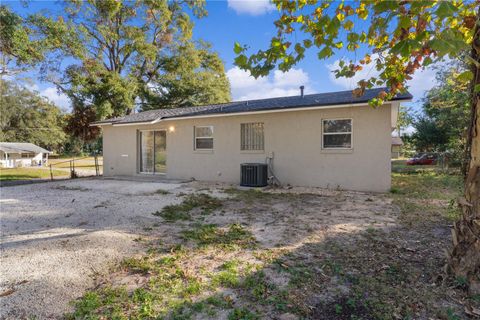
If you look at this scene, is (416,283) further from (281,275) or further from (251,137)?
(251,137)

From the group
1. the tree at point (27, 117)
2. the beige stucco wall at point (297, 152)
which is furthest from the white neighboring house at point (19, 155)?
the beige stucco wall at point (297, 152)

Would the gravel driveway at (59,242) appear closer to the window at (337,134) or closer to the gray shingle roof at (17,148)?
the window at (337,134)

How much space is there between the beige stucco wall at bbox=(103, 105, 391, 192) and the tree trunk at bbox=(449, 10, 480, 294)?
569cm

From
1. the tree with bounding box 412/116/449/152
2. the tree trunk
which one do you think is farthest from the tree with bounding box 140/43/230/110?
the tree trunk

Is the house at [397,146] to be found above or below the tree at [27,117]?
below

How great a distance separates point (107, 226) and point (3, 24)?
14404 mm

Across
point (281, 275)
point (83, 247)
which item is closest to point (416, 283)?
point (281, 275)

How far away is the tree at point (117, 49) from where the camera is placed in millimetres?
18047

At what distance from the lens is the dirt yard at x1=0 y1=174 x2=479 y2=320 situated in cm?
245

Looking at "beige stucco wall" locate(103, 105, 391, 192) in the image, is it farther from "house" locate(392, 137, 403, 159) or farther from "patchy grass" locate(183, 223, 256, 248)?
"house" locate(392, 137, 403, 159)

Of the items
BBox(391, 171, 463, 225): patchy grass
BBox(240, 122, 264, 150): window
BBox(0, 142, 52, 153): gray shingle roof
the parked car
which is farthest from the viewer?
BBox(0, 142, 52, 153): gray shingle roof

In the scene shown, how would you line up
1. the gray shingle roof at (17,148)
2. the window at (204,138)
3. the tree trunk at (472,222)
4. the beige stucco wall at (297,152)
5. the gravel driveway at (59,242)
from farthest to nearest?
the gray shingle roof at (17,148)
the window at (204,138)
the beige stucco wall at (297,152)
the tree trunk at (472,222)
the gravel driveway at (59,242)

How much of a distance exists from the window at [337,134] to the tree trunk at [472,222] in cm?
606

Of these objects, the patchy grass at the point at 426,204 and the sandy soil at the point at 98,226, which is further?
the patchy grass at the point at 426,204
